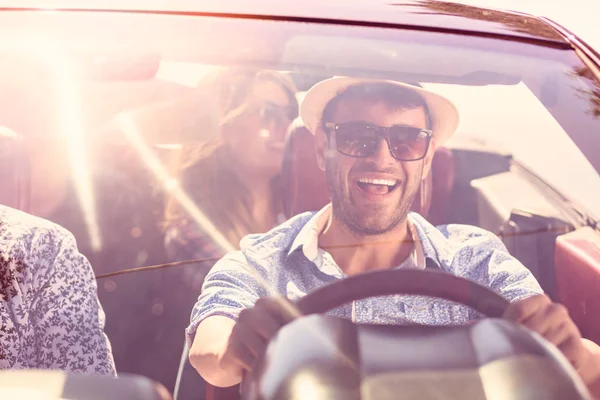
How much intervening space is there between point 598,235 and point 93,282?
0.99m

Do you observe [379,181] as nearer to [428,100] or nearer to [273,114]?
[428,100]

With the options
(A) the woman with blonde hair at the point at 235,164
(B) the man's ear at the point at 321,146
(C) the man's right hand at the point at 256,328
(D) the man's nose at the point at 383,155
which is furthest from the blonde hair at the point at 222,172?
(C) the man's right hand at the point at 256,328

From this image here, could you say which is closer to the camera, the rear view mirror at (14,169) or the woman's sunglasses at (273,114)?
the rear view mirror at (14,169)

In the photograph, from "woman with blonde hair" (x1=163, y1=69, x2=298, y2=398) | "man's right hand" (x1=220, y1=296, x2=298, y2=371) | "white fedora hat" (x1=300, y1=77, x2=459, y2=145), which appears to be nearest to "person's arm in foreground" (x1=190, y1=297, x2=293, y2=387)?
"man's right hand" (x1=220, y1=296, x2=298, y2=371)

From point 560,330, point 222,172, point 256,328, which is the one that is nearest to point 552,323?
point 560,330

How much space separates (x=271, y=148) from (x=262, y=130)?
0.30ft

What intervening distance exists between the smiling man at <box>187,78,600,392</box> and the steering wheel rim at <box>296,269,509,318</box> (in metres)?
0.11

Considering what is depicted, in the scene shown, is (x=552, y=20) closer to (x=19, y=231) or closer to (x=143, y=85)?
(x=143, y=85)

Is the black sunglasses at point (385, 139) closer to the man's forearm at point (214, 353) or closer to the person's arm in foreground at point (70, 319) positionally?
the man's forearm at point (214, 353)

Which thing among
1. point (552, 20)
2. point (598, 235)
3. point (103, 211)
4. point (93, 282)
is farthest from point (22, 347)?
point (552, 20)

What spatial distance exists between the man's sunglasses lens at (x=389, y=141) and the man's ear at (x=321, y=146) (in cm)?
8

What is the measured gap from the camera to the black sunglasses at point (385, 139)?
1.37m

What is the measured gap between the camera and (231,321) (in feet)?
3.71

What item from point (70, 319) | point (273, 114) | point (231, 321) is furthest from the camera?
point (273, 114)
